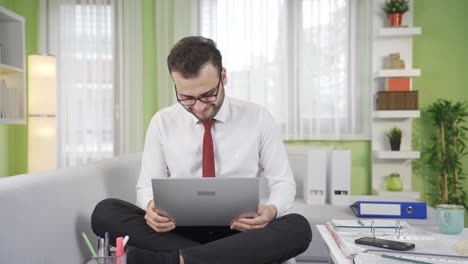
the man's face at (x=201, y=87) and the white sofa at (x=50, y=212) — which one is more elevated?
the man's face at (x=201, y=87)

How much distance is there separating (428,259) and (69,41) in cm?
371

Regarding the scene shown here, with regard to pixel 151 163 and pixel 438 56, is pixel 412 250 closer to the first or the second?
pixel 151 163

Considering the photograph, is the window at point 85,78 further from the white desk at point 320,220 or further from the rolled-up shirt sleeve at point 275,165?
the rolled-up shirt sleeve at point 275,165

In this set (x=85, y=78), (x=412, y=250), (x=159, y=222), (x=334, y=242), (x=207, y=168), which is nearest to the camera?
(x=412, y=250)

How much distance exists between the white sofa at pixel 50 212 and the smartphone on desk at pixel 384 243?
881 millimetres

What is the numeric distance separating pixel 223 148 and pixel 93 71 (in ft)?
8.43

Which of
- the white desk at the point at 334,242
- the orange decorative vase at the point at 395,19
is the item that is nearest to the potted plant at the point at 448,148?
the orange decorative vase at the point at 395,19

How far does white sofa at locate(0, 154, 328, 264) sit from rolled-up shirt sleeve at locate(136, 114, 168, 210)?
16cm

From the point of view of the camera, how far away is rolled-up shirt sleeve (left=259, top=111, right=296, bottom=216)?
194 centimetres

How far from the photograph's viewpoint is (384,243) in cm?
131

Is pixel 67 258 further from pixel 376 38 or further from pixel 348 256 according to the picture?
pixel 376 38

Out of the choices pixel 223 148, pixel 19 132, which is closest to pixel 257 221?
pixel 223 148

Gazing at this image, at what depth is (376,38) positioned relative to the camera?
159 inches

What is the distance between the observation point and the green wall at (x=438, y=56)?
4066mm
